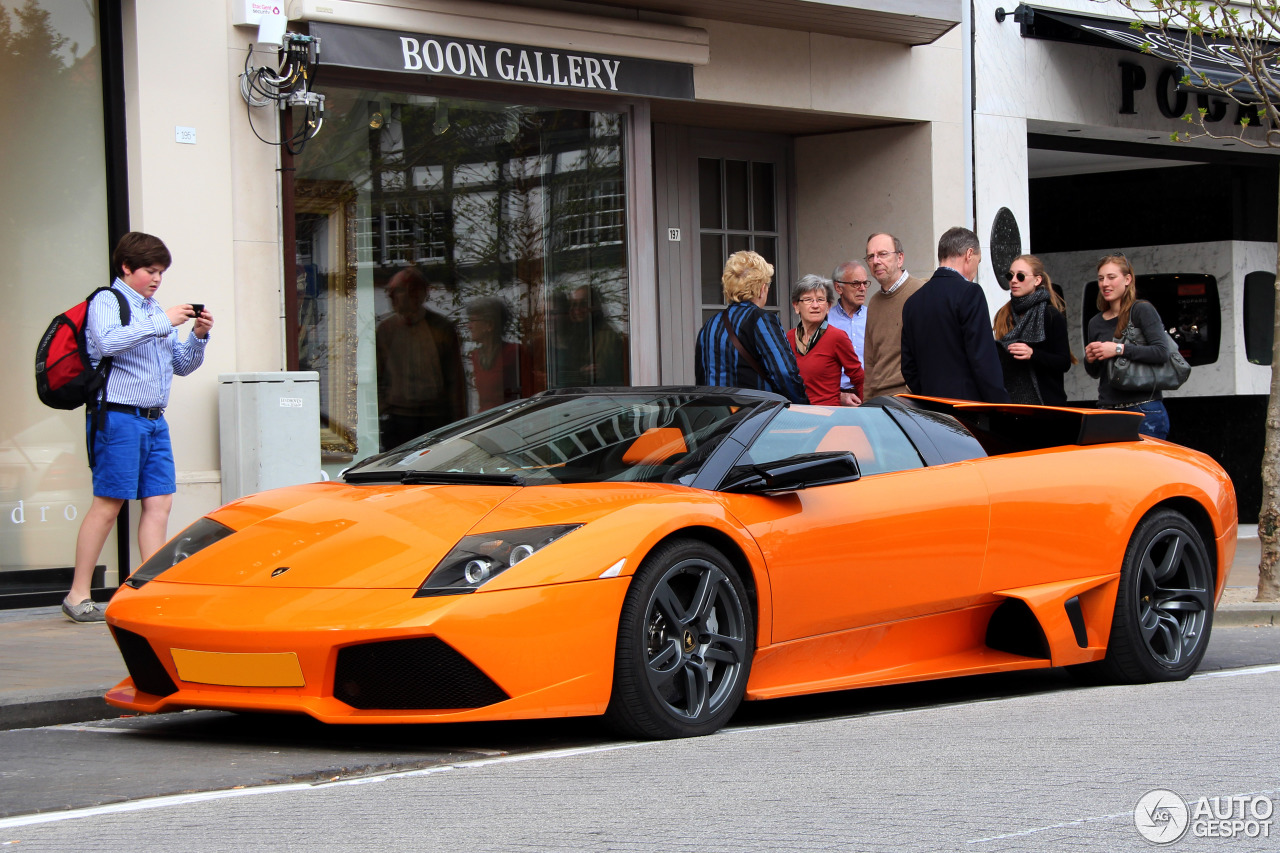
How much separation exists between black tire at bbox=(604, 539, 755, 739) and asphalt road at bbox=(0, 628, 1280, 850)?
117mm

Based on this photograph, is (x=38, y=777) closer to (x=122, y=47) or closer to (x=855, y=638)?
(x=855, y=638)

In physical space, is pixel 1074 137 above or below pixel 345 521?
above

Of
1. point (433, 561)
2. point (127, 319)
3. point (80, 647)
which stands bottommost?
point (80, 647)

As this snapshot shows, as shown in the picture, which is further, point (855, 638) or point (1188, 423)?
point (1188, 423)

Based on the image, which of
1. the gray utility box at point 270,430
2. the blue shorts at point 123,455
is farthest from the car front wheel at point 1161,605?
the gray utility box at point 270,430

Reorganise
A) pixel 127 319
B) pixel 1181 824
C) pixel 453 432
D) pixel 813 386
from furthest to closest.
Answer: pixel 813 386, pixel 127 319, pixel 453 432, pixel 1181 824

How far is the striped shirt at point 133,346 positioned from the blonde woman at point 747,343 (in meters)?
2.68

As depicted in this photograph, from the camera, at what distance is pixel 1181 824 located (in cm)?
390

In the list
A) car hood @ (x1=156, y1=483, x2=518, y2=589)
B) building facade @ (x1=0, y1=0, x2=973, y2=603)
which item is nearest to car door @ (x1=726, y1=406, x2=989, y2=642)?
car hood @ (x1=156, y1=483, x2=518, y2=589)

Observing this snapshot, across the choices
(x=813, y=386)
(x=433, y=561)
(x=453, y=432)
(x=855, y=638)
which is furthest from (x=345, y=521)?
(x=813, y=386)

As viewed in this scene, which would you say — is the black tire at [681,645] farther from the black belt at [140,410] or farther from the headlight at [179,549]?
the black belt at [140,410]

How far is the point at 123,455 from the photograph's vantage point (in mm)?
7844

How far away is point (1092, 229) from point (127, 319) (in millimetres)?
12247

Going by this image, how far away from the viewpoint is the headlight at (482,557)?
469 centimetres
